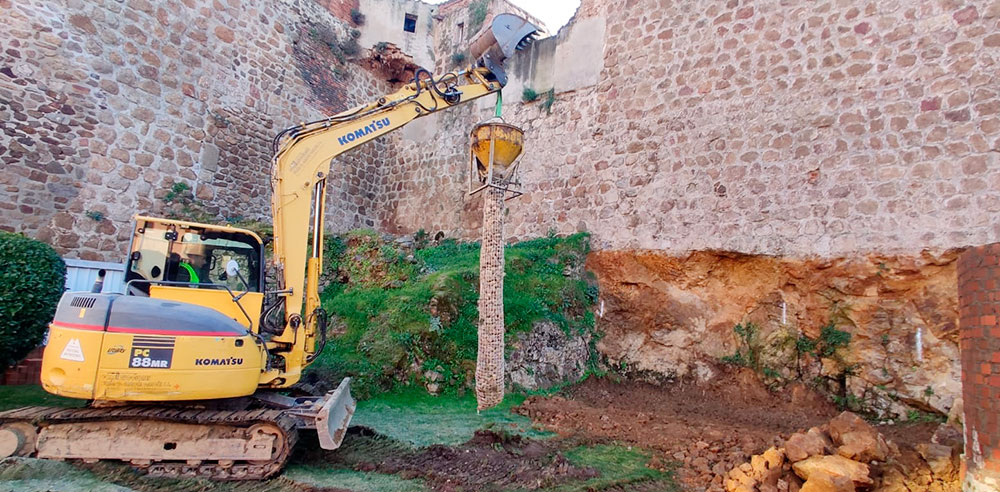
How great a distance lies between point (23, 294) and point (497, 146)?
614cm

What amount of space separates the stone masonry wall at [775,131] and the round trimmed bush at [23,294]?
793cm

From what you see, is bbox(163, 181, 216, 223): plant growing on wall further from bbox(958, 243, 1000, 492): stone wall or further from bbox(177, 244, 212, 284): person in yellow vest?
bbox(958, 243, 1000, 492): stone wall

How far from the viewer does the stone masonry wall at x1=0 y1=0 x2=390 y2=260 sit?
30.9 feet

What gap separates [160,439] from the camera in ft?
16.1

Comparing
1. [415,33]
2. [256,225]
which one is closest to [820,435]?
[256,225]

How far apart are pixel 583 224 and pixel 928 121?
554 centimetres

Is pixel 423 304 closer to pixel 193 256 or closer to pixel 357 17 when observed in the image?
pixel 193 256

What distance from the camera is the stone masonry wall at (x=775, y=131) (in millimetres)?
7293

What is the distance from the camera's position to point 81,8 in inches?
395

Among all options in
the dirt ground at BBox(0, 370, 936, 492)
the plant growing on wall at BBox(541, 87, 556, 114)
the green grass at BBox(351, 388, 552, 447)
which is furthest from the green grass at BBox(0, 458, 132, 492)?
the plant growing on wall at BBox(541, 87, 556, 114)

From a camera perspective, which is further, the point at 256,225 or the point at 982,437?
the point at 256,225

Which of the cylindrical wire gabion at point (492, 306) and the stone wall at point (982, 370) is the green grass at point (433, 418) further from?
the stone wall at point (982, 370)

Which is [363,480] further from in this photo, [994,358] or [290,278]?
[994,358]

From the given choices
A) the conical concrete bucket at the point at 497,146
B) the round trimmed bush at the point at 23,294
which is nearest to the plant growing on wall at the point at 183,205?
the round trimmed bush at the point at 23,294
